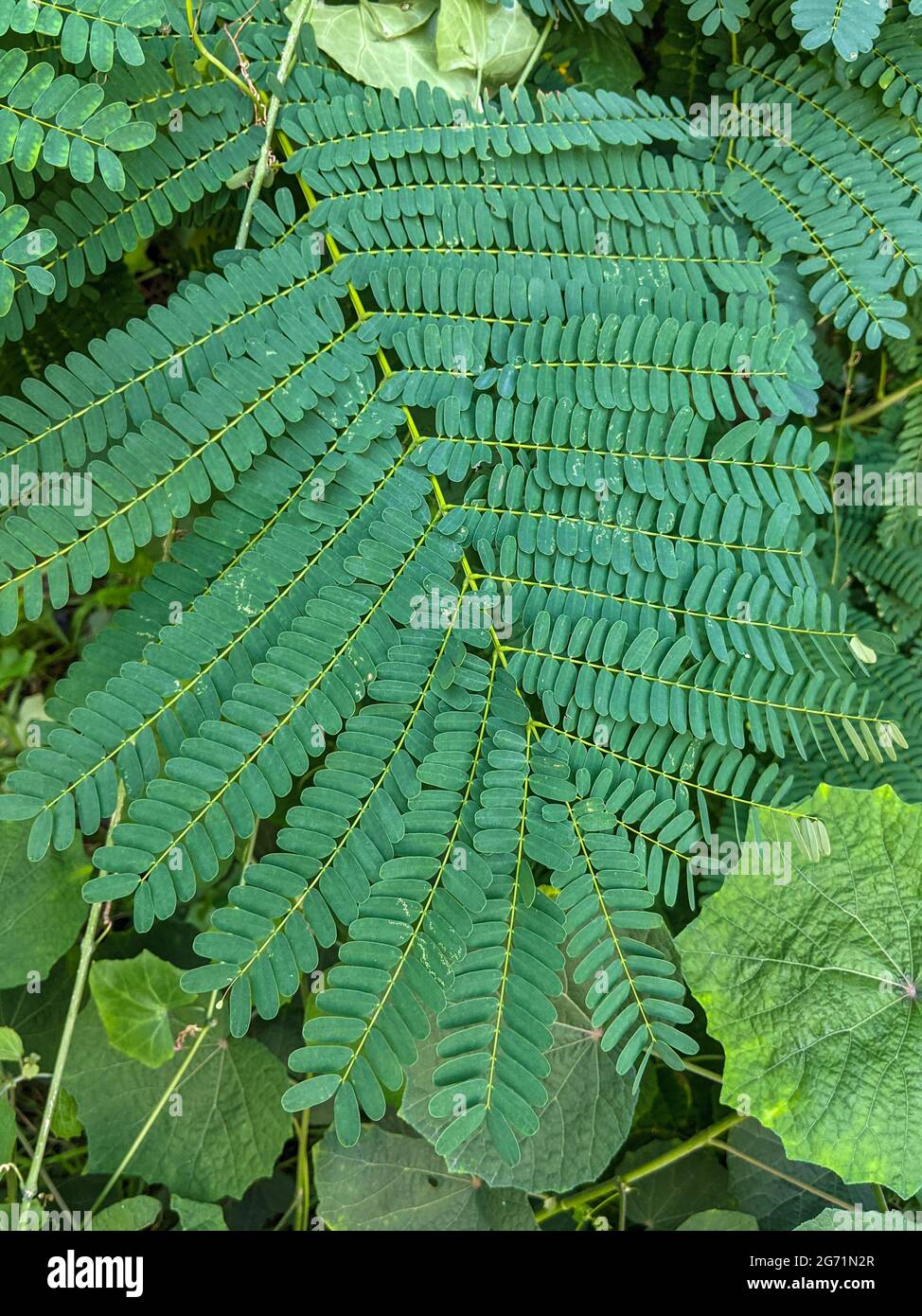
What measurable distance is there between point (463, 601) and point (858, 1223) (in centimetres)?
134

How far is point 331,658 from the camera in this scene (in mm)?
1367

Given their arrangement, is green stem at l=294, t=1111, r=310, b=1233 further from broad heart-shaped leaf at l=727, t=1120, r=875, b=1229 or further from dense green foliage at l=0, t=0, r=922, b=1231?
broad heart-shaped leaf at l=727, t=1120, r=875, b=1229

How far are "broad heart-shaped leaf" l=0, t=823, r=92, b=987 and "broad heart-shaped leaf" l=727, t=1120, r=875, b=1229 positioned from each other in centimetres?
146

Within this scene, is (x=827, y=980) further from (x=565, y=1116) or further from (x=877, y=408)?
(x=877, y=408)

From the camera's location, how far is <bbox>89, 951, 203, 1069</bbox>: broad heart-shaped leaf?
1835 mm

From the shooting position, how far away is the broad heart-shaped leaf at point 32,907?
1.85 metres

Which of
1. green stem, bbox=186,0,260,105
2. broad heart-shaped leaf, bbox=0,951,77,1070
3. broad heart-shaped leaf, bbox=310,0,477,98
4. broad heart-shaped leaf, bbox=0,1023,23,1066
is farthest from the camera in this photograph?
broad heart-shaped leaf, bbox=0,951,77,1070

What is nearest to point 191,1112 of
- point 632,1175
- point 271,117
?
point 632,1175

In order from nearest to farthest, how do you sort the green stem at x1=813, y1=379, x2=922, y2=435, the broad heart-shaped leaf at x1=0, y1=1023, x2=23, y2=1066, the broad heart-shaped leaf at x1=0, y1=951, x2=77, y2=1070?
the broad heart-shaped leaf at x1=0, y1=1023, x2=23, y2=1066
the broad heart-shaped leaf at x1=0, y1=951, x2=77, y2=1070
the green stem at x1=813, y1=379, x2=922, y2=435

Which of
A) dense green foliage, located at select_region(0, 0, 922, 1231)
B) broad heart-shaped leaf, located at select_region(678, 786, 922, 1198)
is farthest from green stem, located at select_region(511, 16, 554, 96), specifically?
broad heart-shaped leaf, located at select_region(678, 786, 922, 1198)

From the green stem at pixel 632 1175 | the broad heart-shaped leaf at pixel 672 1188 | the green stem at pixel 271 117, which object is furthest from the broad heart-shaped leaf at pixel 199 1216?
the green stem at pixel 271 117

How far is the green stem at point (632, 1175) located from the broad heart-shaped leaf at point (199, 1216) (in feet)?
2.14
